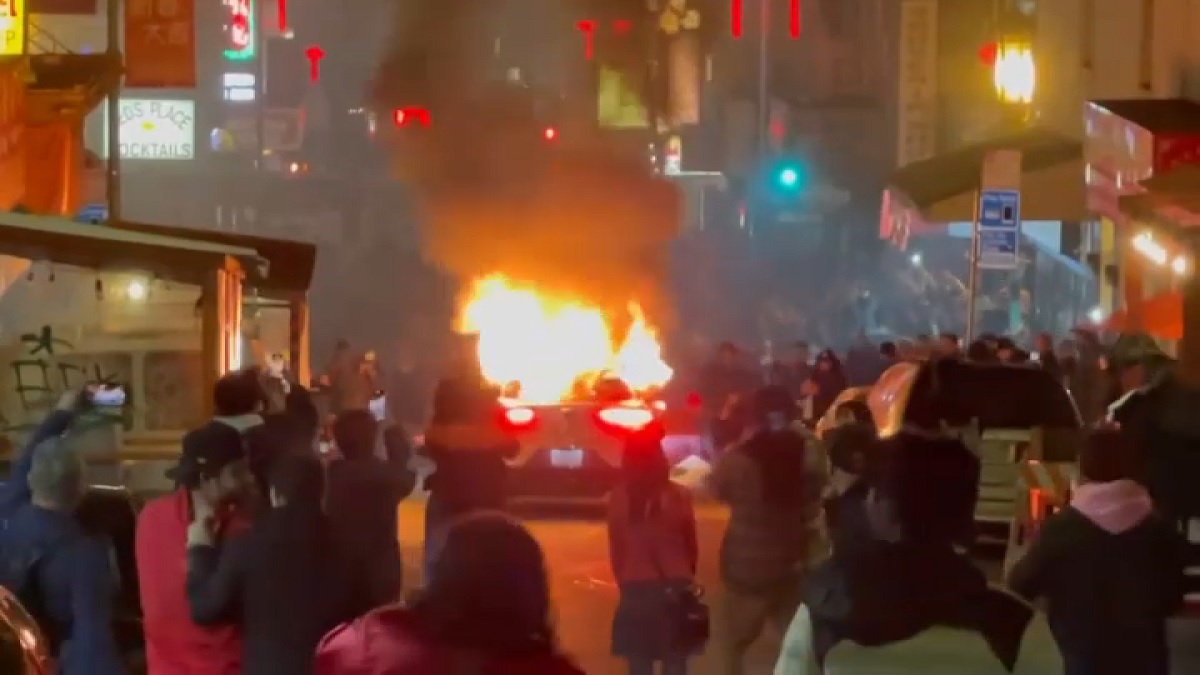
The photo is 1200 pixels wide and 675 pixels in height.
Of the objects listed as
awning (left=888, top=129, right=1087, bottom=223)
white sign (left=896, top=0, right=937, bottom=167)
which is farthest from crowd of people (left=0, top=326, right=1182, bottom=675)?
white sign (left=896, top=0, right=937, bottom=167)

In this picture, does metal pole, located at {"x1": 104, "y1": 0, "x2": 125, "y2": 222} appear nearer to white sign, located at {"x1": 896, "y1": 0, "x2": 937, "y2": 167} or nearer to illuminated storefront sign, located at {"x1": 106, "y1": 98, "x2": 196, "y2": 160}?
illuminated storefront sign, located at {"x1": 106, "y1": 98, "x2": 196, "y2": 160}

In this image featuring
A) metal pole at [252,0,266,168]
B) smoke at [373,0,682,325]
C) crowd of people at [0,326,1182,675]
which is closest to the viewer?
crowd of people at [0,326,1182,675]

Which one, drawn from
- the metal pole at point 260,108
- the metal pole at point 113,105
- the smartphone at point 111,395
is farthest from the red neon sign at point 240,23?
the metal pole at point 260,108

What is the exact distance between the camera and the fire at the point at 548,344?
27.1 meters

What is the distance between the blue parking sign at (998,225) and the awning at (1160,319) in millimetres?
1069

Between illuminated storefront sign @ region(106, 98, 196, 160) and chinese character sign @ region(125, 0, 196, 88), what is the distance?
1800cm

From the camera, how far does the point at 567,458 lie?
19.2 meters

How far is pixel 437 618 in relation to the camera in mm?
4199

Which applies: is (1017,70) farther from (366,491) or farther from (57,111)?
(366,491)

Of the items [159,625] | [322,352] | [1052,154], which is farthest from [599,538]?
[322,352]

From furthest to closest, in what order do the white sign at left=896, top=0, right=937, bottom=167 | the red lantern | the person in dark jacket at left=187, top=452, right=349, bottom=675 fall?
the white sign at left=896, top=0, right=937, bottom=167
the red lantern
the person in dark jacket at left=187, top=452, right=349, bottom=675

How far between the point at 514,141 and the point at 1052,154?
35.0 m

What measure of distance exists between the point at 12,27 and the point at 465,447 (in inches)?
495

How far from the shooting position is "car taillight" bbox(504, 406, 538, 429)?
61.6 ft
